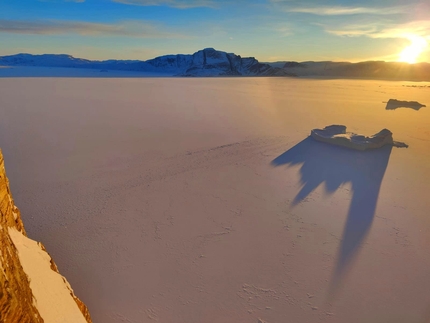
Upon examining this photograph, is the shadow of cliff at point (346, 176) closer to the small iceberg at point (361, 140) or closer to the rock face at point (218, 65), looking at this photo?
the small iceberg at point (361, 140)

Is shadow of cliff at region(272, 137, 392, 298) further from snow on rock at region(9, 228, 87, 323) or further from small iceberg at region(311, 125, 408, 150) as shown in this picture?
snow on rock at region(9, 228, 87, 323)

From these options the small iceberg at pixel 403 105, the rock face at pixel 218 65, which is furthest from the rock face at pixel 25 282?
the rock face at pixel 218 65

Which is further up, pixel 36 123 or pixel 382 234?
pixel 36 123

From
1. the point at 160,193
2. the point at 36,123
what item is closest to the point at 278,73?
the point at 36,123

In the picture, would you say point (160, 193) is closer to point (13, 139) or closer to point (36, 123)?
point (13, 139)

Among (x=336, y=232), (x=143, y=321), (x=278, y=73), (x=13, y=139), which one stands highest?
(x=278, y=73)

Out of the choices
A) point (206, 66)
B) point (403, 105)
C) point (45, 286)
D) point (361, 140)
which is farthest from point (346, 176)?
point (206, 66)

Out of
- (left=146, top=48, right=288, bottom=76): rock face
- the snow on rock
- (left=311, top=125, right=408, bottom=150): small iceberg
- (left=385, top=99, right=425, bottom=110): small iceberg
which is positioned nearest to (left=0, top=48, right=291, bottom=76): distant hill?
(left=146, top=48, right=288, bottom=76): rock face
